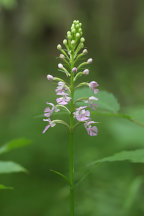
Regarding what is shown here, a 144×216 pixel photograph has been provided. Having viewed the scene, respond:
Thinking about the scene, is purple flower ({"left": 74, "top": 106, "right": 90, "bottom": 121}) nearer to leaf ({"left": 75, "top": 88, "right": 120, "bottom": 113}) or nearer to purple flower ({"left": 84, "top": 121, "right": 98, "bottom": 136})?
purple flower ({"left": 84, "top": 121, "right": 98, "bottom": 136})

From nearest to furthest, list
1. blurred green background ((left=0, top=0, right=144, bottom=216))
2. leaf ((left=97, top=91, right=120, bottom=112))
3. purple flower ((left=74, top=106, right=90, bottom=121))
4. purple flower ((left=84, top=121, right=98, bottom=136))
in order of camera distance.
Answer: purple flower ((left=74, top=106, right=90, bottom=121))
purple flower ((left=84, top=121, right=98, bottom=136))
leaf ((left=97, top=91, right=120, bottom=112))
blurred green background ((left=0, top=0, right=144, bottom=216))

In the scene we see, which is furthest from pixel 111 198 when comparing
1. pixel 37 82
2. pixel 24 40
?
pixel 37 82

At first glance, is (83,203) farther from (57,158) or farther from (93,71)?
(93,71)

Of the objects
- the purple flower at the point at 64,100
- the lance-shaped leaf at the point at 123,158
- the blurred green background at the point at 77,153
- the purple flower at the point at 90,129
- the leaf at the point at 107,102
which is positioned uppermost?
the blurred green background at the point at 77,153

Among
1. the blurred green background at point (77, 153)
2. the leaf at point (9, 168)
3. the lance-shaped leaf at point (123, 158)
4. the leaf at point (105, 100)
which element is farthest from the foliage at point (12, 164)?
the lance-shaped leaf at point (123, 158)

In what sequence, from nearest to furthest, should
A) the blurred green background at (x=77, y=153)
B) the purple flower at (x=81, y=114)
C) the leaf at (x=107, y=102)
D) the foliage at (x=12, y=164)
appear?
1. the purple flower at (x=81, y=114)
2. the leaf at (x=107, y=102)
3. the foliage at (x=12, y=164)
4. the blurred green background at (x=77, y=153)

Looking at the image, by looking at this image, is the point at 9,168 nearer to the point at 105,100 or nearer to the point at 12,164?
the point at 12,164

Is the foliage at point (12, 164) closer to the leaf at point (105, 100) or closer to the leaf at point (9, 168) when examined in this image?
the leaf at point (9, 168)

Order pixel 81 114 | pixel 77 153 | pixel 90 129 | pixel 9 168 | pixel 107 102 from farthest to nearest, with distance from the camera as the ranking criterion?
pixel 77 153, pixel 9 168, pixel 107 102, pixel 90 129, pixel 81 114

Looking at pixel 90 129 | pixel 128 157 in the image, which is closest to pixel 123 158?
pixel 128 157

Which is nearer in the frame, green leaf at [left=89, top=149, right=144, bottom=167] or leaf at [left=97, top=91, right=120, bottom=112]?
green leaf at [left=89, top=149, right=144, bottom=167]

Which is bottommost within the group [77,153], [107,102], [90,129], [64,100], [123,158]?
[123,158]

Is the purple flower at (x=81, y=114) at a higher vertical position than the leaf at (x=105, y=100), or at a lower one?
lower

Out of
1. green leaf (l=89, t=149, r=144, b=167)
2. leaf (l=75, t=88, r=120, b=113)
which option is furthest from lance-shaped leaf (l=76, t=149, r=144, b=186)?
leaf (l=75, t=88, r=120, b=113)
